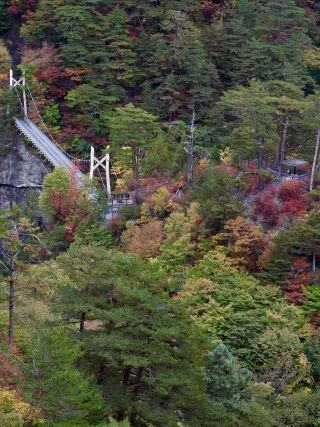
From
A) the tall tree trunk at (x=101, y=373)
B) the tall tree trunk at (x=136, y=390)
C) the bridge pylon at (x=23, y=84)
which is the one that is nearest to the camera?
the tall tree trunk at (x=136, y=390)

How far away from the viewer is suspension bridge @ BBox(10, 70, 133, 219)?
36.7 meters

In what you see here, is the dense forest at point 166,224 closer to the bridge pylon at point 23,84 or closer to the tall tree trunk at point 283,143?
the tall tree trunk at point 283,143

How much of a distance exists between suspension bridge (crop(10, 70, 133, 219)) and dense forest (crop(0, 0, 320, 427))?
1.29 feet

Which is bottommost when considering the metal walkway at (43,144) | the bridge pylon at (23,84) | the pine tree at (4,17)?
the metal walkway at (43,144)

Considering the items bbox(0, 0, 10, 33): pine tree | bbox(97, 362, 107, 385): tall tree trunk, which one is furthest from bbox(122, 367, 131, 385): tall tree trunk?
bbox(0, 0, 10, 33): pine tree

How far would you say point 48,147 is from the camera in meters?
40.0

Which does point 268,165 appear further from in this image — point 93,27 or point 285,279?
point 93,27

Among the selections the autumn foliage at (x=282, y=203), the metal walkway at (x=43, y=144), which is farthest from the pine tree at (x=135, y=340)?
the metal walkway at (x=43, y=144)

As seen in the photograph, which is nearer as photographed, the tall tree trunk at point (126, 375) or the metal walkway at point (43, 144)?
the tall tree trunk at point (126, 375)

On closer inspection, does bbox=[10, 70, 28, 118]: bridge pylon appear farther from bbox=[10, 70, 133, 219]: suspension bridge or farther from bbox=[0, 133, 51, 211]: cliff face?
bbox=[0, 133, 51, 211]: cliff face

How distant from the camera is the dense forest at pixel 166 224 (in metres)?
17.2

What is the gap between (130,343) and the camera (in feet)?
55.4

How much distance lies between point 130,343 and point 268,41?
29.2 meters

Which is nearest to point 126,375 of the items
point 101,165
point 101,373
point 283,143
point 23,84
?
point 101,373
